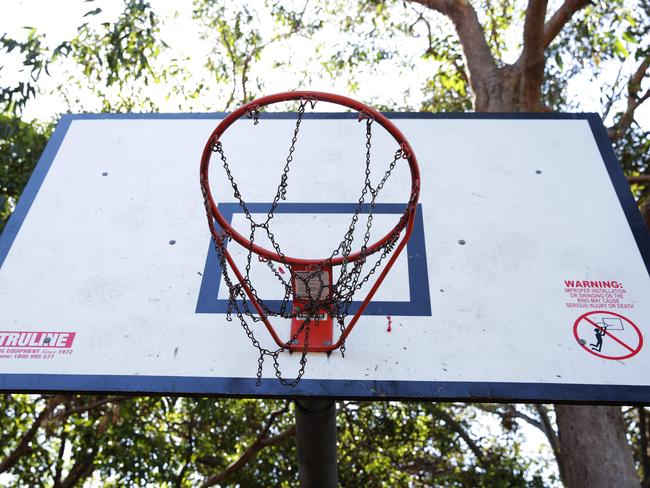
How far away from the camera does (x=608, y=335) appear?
8.11ft

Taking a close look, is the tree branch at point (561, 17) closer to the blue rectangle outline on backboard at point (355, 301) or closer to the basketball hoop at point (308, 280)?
the blue rectangle outline on backboard at point (355, 301)

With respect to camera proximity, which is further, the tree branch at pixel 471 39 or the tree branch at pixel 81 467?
the tree branch at pixel 81 467

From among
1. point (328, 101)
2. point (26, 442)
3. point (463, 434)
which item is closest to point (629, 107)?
point (463, 434)

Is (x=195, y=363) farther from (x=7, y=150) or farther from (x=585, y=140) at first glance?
(x=7, y=150)

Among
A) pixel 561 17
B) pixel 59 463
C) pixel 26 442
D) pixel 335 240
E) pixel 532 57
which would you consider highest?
pixel 561 17

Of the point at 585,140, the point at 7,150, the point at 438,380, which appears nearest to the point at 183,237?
the point at 438,380

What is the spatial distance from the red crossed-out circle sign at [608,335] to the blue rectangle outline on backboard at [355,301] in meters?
0.60

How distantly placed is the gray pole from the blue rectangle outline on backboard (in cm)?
65

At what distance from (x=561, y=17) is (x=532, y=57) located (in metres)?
0.74

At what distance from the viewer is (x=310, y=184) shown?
3082 millimetres

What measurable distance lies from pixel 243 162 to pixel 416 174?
107 centimetres

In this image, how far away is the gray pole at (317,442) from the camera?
3.06m

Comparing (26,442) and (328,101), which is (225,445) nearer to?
(26,442)

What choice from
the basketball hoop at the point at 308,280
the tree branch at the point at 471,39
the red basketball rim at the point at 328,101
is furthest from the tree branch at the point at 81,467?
the tree branch at the point at 471,39
